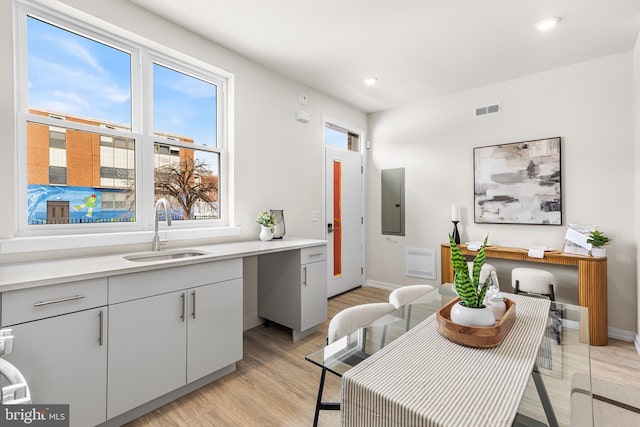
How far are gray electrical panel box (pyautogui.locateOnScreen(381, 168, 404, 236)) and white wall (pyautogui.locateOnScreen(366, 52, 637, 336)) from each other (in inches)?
4.0

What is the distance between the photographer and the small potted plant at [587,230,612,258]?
9.36ft

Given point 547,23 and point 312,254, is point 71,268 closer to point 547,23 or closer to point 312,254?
point 312,254

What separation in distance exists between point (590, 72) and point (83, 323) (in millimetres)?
4832

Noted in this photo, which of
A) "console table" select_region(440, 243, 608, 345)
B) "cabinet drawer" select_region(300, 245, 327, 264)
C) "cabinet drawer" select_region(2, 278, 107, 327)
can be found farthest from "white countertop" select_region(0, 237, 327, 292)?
"console table" select_region(440, 243, 608, 345)

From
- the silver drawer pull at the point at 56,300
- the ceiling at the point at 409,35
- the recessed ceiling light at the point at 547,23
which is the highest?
the ceiling at the point at 409,35

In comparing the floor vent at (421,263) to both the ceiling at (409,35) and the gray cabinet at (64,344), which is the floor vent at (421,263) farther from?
the gray cabinet at (64,344)

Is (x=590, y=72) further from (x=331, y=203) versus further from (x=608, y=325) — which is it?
(x=331, y=203)

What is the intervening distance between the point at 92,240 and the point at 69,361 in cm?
87

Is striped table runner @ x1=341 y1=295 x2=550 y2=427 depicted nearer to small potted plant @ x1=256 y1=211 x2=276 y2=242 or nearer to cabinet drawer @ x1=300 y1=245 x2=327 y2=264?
cabinet drawer @ x1=300 y1=245 x2=327 y2=264

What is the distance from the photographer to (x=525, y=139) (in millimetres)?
3504

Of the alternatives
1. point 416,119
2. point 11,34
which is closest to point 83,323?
point 11,34

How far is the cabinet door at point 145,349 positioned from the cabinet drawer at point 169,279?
0.04m

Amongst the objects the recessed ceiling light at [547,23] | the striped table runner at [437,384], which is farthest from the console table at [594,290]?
the striped table runner at [437,384]

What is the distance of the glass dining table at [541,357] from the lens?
915 millimetres
